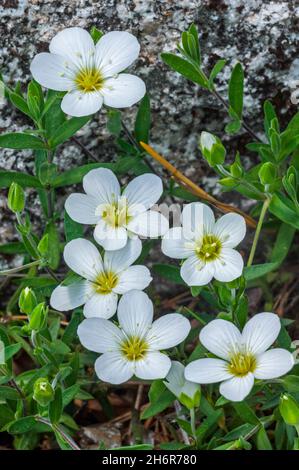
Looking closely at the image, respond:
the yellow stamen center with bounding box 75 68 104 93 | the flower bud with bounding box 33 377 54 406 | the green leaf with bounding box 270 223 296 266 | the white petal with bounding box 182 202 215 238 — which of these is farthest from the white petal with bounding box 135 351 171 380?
the yellow stamen center with bounding box 75 68 104 93

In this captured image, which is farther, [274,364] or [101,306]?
[101,306]

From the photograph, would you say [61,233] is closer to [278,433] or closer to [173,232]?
[173,232]

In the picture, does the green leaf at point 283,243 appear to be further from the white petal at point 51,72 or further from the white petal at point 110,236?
the white petal at point 51,72

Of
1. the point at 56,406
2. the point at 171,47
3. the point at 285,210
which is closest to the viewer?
the point at 56,406

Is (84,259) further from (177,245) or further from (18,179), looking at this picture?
(18,179)

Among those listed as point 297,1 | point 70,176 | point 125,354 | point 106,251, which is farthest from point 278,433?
point 297,1

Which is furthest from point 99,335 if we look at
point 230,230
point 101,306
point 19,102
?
point 19,102
